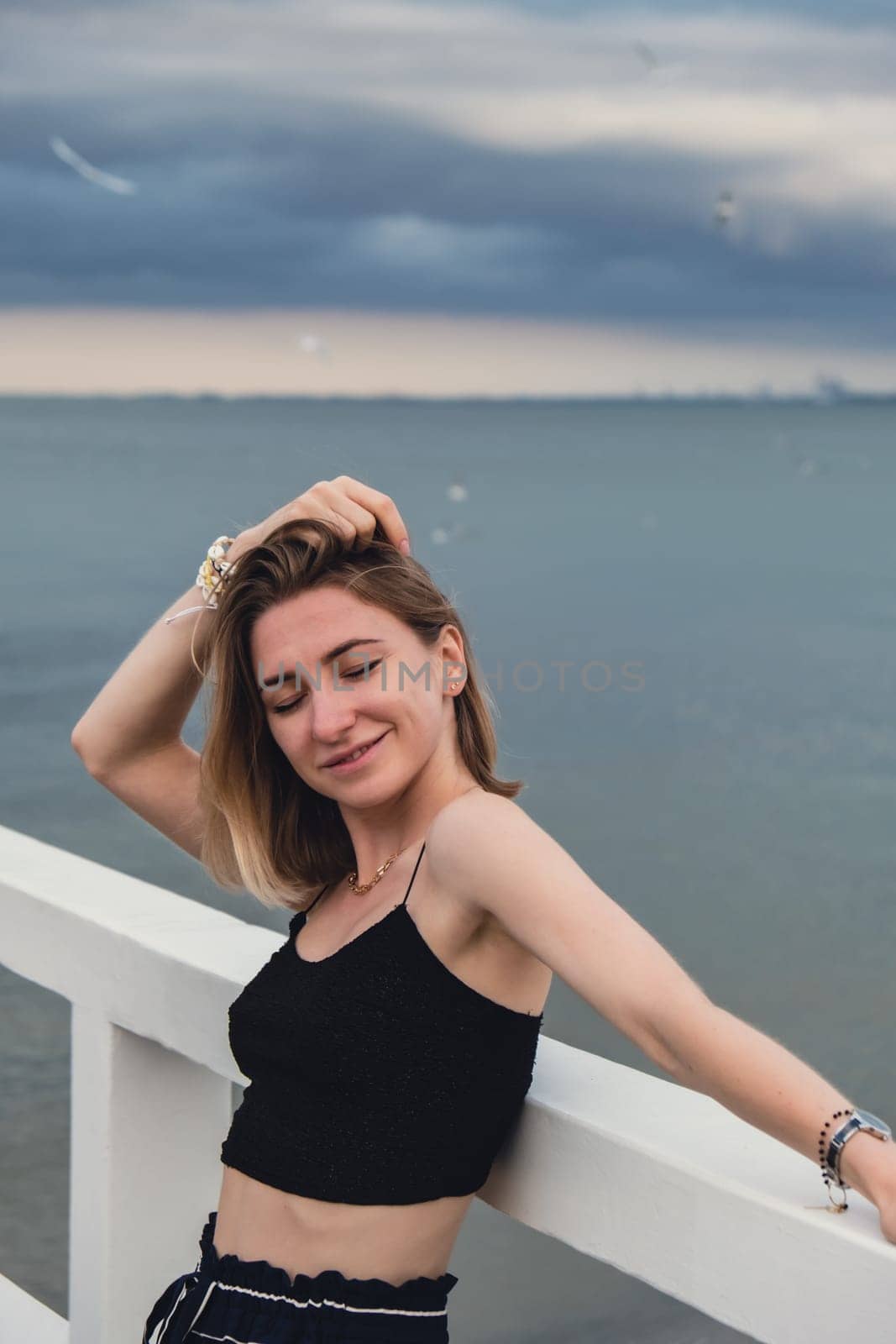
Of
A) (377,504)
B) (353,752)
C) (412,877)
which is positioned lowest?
(412,877)

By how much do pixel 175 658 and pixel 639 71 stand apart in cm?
5284

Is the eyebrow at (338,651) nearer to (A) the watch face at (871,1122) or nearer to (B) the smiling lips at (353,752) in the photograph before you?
(B) the smiling lips at (353,752)

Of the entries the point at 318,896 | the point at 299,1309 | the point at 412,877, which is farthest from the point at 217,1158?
the point at 412,877

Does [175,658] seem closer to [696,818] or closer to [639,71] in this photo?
[696,818]

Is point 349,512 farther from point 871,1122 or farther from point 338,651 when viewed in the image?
point 871,1122

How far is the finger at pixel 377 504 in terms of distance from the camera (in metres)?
1.84

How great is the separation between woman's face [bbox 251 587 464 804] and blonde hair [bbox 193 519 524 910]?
0.09 feet

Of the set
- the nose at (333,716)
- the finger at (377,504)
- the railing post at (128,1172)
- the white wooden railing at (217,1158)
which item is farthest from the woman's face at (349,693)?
the railing post at (128,1172)

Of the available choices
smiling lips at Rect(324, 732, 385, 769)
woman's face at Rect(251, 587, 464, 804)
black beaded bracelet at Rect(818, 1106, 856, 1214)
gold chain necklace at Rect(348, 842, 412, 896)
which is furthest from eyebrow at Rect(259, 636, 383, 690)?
black beaded bracelet at Rect(818, 1106, 856, 1214)

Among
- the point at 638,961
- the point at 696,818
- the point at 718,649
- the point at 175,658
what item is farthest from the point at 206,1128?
the point at 718,649

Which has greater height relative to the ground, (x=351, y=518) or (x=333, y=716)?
(x=351, y=518)

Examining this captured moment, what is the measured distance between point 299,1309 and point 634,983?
0.54m

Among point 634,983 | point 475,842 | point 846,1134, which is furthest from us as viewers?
point 475,842

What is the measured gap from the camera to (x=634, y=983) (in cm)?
130
